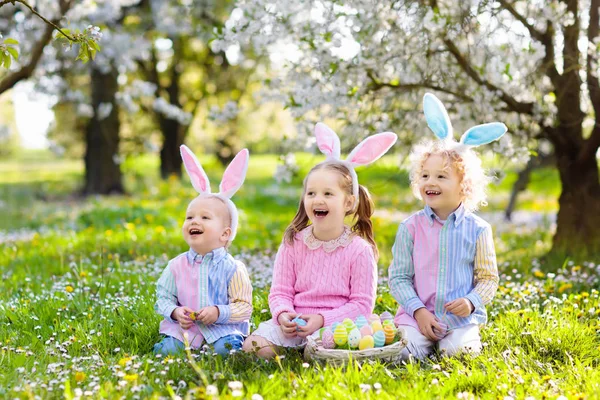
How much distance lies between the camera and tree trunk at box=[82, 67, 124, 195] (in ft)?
44.0

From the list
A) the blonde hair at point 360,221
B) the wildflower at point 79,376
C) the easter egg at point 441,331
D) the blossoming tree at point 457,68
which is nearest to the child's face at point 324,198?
the blonde hair at point 360,221

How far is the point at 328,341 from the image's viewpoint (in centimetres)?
354

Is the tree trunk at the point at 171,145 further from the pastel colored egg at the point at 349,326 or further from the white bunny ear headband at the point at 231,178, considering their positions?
the pastel colored egg at the point at 349,326

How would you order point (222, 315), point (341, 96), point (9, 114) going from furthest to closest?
point (9, 114) → point (341, 96) → point (222, 315)

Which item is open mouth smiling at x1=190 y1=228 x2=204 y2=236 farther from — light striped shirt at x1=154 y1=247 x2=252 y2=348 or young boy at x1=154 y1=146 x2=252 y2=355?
light striped shirt at x1=154 y1=247 x2=252 y2=348

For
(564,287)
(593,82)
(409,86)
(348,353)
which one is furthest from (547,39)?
(348,353)

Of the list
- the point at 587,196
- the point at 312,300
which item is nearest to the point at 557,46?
the point at 587,196

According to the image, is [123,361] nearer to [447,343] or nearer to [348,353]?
[348,353]

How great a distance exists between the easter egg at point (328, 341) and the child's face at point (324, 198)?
2.06 ft

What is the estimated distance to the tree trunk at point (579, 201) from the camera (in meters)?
6.41

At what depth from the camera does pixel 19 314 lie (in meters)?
4.29

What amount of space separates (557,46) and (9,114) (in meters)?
35.0

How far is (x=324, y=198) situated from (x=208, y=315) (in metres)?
0.90

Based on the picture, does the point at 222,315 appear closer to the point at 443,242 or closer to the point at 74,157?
the point at 443,242
